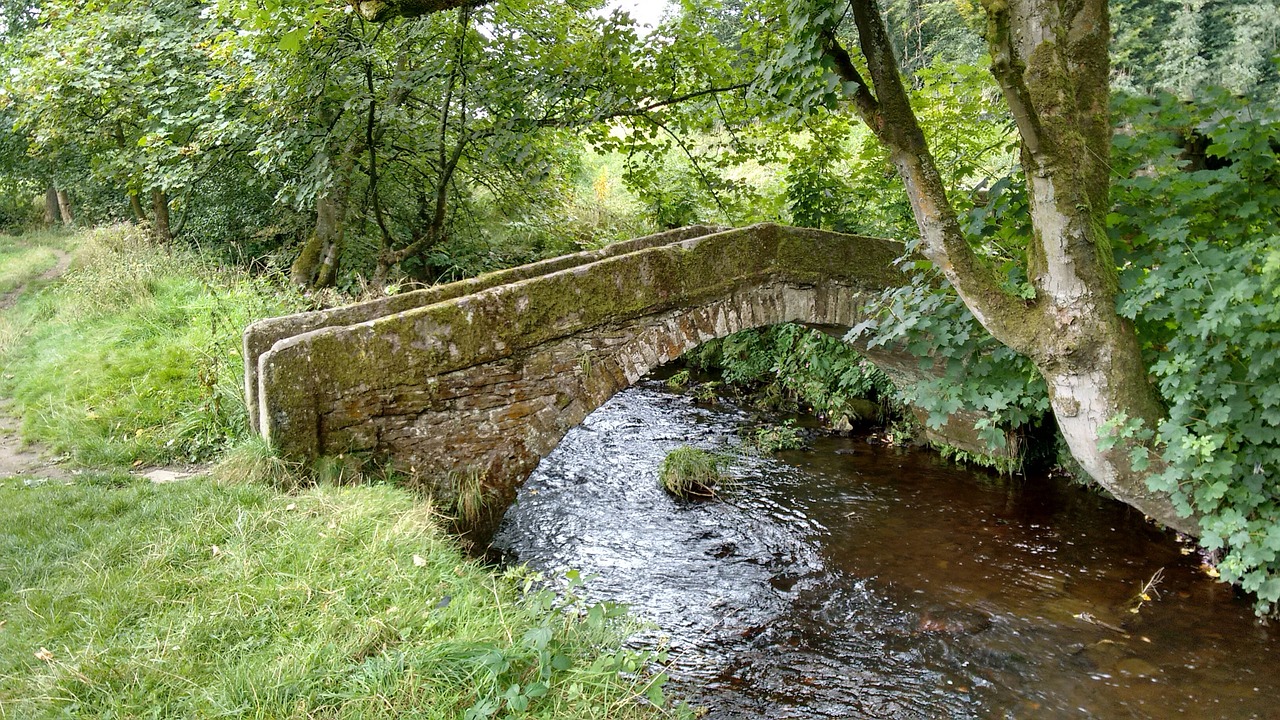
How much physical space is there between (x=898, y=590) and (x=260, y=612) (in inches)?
164

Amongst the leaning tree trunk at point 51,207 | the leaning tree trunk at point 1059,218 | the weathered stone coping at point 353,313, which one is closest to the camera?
the leaning tree trunk at point 1059,218

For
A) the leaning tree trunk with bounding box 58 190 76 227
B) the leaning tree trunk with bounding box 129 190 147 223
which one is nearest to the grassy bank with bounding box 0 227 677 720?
the leaning tree trunk with bounding box 129 190 147 223

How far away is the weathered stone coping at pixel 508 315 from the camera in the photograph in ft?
15.0

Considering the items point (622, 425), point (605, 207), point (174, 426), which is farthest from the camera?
point (605, 207)

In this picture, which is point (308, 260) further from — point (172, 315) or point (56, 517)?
point (56, 517)

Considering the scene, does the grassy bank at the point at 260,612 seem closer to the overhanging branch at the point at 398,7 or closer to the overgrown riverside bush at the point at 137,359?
the overgrown riverside bush at the point at 137,359

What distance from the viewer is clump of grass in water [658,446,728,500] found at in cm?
693

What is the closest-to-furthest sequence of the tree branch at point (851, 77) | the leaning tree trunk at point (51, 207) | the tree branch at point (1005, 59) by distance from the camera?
the tree branch at point (1005, 59) → the tree branch at point (851, 77) → the leaning tree trunk at point (51, 207)

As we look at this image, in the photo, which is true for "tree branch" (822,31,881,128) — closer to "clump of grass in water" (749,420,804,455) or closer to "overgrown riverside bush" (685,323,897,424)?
"overgrown riverside bush" (685,323,897,424)

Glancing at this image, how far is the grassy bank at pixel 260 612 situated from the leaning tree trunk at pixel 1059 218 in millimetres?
3123

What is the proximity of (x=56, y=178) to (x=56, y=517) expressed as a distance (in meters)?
18.4

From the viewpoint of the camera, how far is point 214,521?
3.92 m

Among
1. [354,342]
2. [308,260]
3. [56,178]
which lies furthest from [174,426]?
[56,178]

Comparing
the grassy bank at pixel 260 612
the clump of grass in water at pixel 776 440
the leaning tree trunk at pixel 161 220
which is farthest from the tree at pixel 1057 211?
the leaning tree trunk at pixel 161 220
